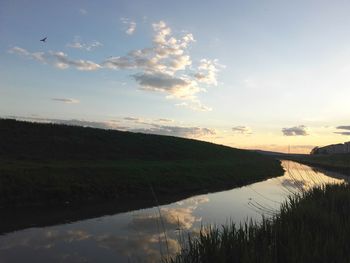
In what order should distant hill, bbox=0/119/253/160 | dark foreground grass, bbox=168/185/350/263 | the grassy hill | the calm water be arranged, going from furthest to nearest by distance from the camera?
distant hill, bbox=0/119/253/160 → the grassy hill → the calm water → dark foreground grass, bbox=168/185/350/263

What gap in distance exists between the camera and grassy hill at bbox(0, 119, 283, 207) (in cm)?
2672

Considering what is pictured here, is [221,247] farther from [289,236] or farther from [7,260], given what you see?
[7,260]

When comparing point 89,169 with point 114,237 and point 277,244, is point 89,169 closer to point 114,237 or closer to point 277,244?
point 114,237

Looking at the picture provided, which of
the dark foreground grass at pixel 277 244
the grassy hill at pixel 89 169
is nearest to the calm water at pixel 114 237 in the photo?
the dark foreground grass at pixel 277 244

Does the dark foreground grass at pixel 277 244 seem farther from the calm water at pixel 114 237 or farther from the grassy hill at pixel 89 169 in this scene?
the grassy hill at pixel 89 169

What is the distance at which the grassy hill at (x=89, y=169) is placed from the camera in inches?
1052

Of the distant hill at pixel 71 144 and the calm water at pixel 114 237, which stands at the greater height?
the distant hill at pixel 71 144

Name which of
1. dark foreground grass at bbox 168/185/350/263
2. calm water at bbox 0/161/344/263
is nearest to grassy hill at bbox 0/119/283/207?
calm water at bbox 0/161/344/263

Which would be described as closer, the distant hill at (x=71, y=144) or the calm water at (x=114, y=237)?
the calm water at (x=114, y=237)

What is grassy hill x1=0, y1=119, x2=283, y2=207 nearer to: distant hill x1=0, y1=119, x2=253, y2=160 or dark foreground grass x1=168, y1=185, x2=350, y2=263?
distant hill x1=0, y1=119, x2=253, y2=160

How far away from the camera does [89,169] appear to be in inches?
1331

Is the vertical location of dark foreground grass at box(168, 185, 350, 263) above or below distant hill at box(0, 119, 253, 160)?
below

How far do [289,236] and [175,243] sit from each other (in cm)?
648

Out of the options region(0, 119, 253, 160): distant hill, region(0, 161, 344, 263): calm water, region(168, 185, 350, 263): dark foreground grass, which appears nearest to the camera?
region(168, 185, 350, 263): dark foreground grass
